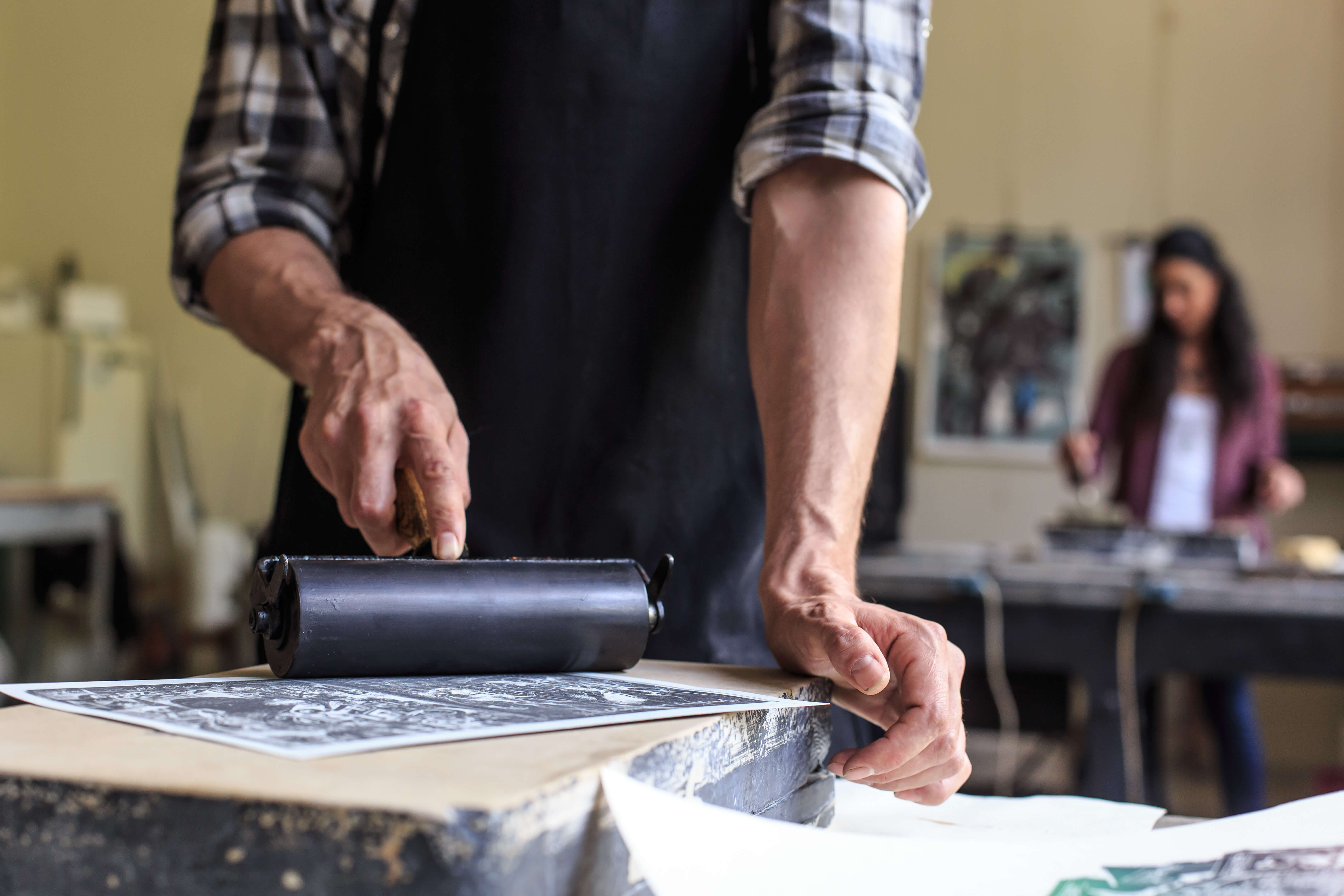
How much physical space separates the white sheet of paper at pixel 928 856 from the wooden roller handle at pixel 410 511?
248mm

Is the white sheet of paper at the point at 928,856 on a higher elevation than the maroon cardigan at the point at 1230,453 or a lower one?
lower

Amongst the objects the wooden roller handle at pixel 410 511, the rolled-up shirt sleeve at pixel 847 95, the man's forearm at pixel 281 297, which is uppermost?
the rolled-up shirt sleeve at pixel 847 95

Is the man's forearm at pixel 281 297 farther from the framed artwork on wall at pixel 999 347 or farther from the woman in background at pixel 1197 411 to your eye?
the framed artwork on wall at pixel 999 347

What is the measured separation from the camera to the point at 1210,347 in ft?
9.94

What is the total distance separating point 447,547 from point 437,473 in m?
0.04

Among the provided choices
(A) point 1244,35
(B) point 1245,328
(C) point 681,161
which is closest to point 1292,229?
(A) point 1244,35


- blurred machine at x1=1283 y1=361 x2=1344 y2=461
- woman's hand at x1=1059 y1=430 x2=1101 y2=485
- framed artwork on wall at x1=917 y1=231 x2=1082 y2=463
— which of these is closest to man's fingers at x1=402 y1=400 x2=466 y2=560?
woman's hand at x1=1059 y1=430 x2=1101 y2=485

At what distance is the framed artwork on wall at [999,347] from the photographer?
4.62 metres

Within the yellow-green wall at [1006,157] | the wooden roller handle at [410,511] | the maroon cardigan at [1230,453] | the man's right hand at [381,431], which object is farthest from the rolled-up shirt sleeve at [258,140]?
the yellow-green wall at [1006,157]

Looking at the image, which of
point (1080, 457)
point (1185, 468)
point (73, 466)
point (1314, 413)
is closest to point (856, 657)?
point (1080, 457)

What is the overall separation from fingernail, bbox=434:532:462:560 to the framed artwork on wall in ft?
14.3

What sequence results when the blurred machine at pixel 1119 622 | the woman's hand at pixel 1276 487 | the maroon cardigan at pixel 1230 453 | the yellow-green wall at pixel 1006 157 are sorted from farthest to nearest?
1. the yellow-green wall at pixel 1006 157
2. the maroon cardigan at pixel 1230 453
3. the woman's hand at pixel 1276 487
4. the blurred machine at pixel 1119 622

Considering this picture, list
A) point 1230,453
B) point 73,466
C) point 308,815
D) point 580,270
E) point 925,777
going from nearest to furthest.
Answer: point 308,815 → point 925,777 → point 580,270 → point 1230,453 → point 73,466

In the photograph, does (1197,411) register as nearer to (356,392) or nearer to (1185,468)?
(1185,468)
